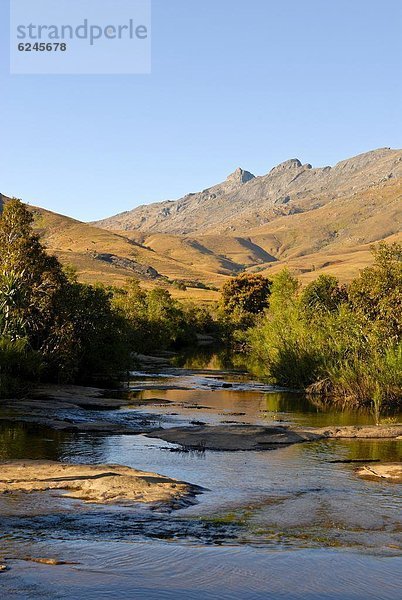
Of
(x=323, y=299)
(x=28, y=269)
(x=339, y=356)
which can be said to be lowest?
(x=339, y=356)

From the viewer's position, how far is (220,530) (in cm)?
1341

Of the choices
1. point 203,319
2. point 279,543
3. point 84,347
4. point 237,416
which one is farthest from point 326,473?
point 203,319

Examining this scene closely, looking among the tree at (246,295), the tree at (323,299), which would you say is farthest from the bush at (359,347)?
the tree at (246,295)

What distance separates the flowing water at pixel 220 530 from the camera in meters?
10.6

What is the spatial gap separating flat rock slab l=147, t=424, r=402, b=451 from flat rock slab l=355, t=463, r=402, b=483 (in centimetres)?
388

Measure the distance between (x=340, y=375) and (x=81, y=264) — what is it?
151991 mm

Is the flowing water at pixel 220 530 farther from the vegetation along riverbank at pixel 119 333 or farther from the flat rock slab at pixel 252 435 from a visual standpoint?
the vegetation along riverbank at pixel 119 333

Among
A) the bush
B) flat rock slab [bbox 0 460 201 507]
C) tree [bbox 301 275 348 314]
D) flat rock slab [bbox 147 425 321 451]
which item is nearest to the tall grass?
the bush

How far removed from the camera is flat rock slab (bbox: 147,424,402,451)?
22453 mm

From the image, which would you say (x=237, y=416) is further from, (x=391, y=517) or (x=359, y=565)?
(x=359, y=565)

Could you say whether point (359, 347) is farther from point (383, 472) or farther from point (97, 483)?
point (97, 483)

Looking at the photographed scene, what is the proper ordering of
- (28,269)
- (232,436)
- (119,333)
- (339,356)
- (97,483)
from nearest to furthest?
(97,483) < (232,436) < (339,356) < (28,269) < (119,333)

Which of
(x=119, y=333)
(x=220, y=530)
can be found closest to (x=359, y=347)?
(x=119, y=333)

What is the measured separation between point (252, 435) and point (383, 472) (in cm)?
587
